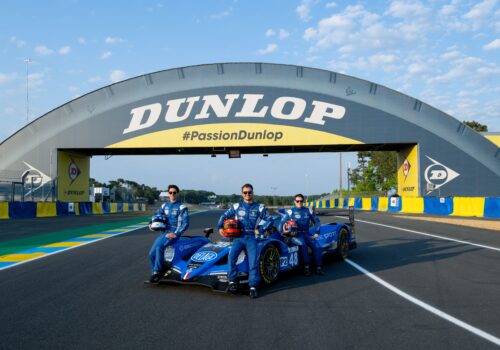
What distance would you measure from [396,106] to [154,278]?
2936cm

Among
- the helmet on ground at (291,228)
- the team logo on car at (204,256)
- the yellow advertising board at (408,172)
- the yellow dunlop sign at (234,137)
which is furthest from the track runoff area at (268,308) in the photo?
the yellow advertising board at (408,172)

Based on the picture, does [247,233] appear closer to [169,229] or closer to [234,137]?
[169,229]

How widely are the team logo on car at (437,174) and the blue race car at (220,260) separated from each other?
2730cm

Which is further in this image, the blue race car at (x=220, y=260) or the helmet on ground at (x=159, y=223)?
the helmet on ground at (x=159, y=223)

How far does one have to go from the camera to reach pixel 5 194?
29750 mm

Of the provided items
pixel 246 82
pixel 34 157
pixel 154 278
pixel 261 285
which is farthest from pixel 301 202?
pixel 34 157

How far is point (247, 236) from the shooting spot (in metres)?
7.00

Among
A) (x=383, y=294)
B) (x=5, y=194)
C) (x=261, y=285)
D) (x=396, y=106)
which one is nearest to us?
(x=383, y=294)

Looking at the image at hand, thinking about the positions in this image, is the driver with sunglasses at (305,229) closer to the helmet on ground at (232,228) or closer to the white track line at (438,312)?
the white track line at (438,312)

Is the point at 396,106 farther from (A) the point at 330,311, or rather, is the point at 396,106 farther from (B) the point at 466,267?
(A) the point at 330,311

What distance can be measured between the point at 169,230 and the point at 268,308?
248cm

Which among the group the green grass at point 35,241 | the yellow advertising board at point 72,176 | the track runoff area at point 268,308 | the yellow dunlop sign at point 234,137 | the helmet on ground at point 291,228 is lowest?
the green grass at point 35,241

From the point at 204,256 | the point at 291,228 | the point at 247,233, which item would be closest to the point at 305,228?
the point at 291,228

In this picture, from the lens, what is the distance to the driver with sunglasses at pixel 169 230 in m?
7.27
